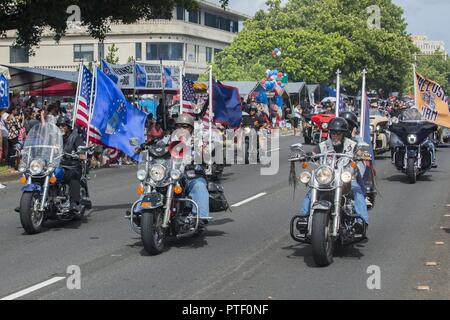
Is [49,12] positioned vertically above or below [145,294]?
above

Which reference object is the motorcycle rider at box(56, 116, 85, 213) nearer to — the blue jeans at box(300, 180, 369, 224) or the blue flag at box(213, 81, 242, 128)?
the blue jeans at box(300, 180, 369, 224)

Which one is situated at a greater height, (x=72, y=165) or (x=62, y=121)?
(x=62, y=121)

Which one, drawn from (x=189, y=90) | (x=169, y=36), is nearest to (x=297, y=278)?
(x=189, y=90)

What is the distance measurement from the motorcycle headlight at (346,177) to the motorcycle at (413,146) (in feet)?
32.2

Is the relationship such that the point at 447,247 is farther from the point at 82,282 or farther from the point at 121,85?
the point at 121,85

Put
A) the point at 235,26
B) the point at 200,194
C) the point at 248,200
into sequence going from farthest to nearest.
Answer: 1. the point at 235,26
2. the point at 248,200
3. the point at 200,194

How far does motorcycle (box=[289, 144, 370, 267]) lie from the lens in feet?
29.2

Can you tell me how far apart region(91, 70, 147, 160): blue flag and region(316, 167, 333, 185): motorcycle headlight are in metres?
5.42

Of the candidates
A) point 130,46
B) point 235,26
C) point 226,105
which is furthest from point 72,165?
point 235,26

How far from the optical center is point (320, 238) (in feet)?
29.0

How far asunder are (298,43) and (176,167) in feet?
205

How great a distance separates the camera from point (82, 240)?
11.2 meters

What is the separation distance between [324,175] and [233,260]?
1471mm

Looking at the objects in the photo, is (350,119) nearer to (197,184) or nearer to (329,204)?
(197,184)
